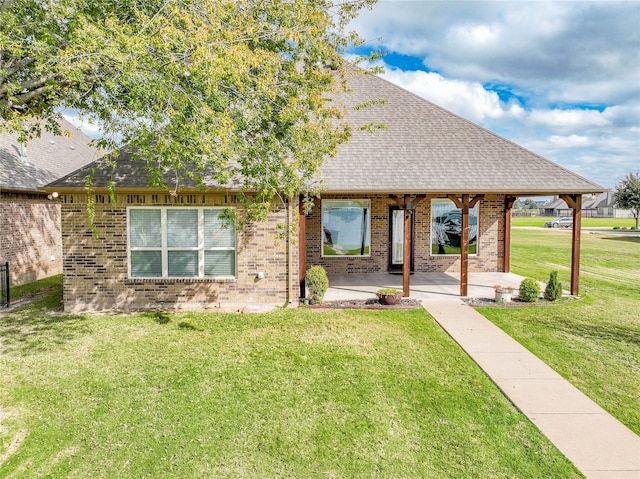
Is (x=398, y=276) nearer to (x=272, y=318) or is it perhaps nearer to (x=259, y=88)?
(x=272, y=318)

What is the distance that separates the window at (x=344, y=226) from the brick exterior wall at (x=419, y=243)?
7.2 inches

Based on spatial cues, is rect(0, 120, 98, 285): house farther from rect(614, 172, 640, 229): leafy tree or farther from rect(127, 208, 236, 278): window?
rect(614, 172, 640, 229): leafy tree

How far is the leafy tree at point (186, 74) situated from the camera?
5.11m

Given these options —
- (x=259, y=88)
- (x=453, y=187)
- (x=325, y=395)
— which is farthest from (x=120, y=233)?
(x=453, y=187)

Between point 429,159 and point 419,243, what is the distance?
3647mm

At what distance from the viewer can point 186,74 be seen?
17.6 feet

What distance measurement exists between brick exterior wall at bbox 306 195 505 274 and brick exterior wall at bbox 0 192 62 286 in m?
9.82

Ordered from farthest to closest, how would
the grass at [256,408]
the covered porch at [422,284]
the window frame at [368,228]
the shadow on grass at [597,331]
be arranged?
the window frame at [368,228]
the covered porch at [422,284]
the shadow on grass at [597,331]
the grass at [256,408]

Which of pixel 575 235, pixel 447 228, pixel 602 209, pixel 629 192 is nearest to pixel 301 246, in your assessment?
pixel 447 228

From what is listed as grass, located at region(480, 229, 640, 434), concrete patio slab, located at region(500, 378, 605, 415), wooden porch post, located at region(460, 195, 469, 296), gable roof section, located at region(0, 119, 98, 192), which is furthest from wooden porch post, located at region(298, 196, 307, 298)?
gable roof section, located at region(0, 119, 98, 192)

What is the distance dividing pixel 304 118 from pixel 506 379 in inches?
217

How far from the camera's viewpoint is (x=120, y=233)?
9.22 metres

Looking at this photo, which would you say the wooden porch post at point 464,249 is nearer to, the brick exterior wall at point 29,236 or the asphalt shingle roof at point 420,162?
the asphalt shingle roof at point 420,162

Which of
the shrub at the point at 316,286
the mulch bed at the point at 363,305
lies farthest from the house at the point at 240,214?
the mulch bed at the point at 363,305
